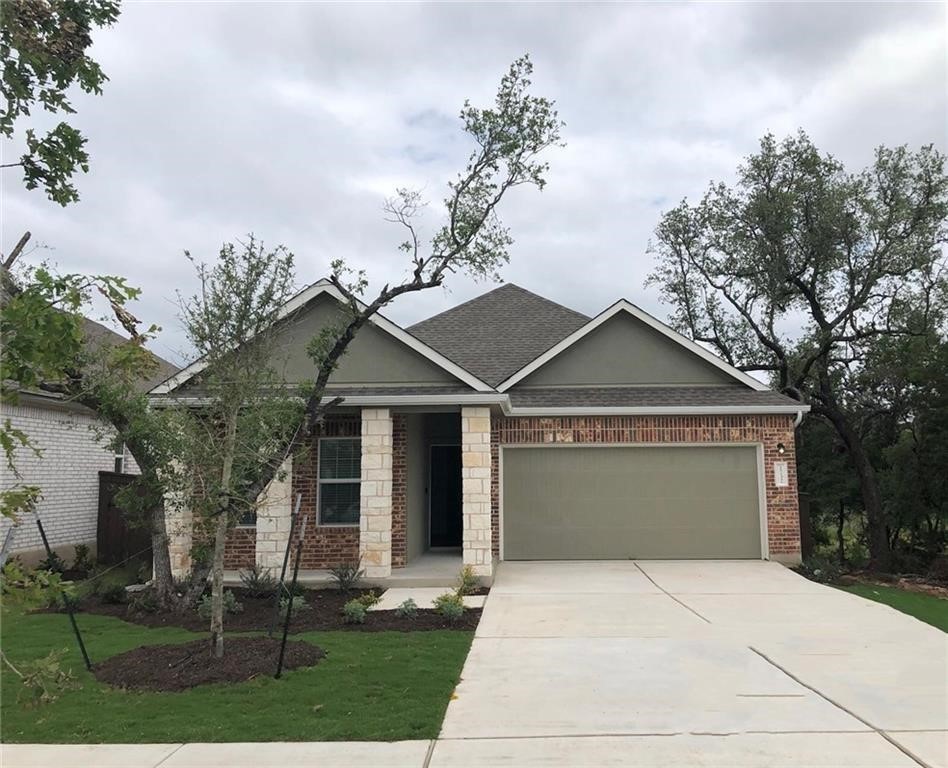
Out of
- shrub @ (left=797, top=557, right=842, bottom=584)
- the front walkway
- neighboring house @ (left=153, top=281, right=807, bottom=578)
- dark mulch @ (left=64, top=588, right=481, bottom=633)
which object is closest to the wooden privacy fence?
neighboring house @ (left=153, top=281, right=807, bottom=578)

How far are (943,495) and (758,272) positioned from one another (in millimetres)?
6072

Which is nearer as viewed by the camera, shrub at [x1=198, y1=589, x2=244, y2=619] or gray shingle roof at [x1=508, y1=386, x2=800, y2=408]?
shrub at [x1=198, y1=589, x2=244, y2=619]

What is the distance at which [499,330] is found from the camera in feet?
59.0

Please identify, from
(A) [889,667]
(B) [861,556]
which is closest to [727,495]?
(B) [861,556]

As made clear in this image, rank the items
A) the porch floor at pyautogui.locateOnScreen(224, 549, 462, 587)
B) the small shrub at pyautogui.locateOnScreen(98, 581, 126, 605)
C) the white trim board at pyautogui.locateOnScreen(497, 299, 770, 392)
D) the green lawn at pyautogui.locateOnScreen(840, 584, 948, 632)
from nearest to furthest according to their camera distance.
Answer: the green lawn at pyautogui.locateOnScreen(840, 584, 948, 632), the small shrub at pyautogui.locateOnScreen(98, 581, 126, 605), the porch floor at pyautogui.locateOnScreen(224, 549, 462, 587), the white trim board at pyautogui.locateOnScreen(497, 299, 770, 392)

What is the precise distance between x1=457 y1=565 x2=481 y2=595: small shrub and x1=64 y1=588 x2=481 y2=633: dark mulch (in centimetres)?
114

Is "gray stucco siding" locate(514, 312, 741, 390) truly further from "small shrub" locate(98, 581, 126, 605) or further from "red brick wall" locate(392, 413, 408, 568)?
"small shrub" locate(98, 581, 126, 605)

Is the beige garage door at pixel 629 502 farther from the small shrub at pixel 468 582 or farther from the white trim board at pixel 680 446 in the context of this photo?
the small shrub at pixel 468 582

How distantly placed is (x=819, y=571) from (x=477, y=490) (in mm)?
6083

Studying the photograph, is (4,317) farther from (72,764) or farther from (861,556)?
(861,556)

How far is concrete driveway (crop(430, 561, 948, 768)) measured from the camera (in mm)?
4988

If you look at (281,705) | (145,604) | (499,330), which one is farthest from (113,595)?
(499,330)

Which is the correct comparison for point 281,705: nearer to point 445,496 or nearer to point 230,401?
point 230,401

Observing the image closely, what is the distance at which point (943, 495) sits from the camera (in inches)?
563
